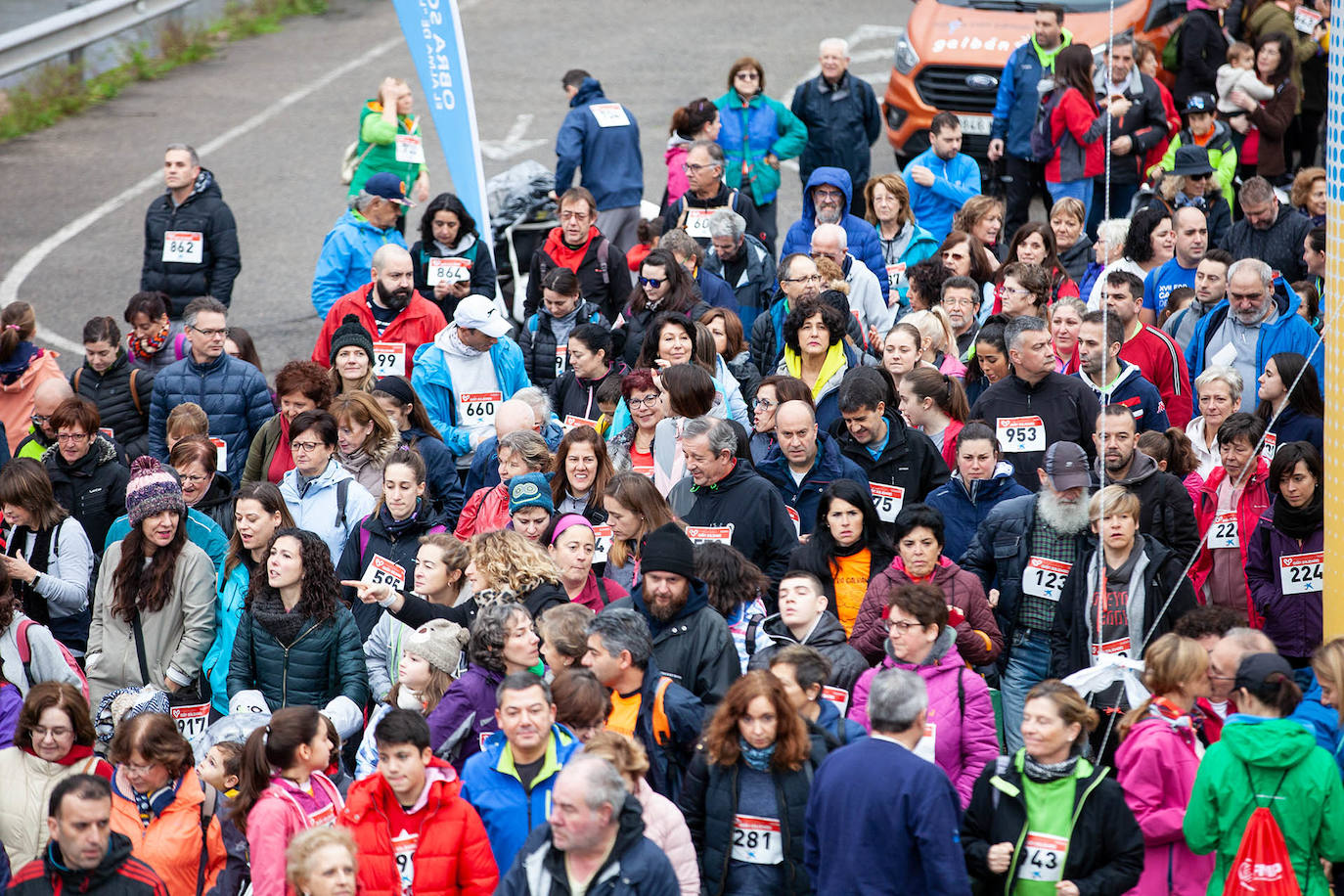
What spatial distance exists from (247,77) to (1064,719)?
57.7ft

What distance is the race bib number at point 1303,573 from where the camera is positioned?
785 centimetres

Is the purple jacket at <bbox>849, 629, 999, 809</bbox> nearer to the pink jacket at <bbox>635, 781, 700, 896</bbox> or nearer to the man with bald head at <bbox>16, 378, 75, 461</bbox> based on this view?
the pink jacket at <bbox>635, 781, 700, 896</bbox>

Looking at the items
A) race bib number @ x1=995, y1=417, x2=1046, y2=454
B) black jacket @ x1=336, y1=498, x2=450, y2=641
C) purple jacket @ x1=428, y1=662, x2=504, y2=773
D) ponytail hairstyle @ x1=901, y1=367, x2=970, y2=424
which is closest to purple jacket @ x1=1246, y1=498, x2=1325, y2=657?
race bib number @ x1=995, y1=417, x2=1046, y2=454

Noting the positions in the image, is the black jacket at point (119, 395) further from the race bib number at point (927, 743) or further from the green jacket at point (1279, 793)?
the green jacket at point (1279, 793)

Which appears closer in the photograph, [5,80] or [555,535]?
[555,535]

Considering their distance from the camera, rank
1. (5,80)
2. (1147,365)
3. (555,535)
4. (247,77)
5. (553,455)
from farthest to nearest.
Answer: (247,77) < (5,80) < (1147,365) < (553,455) < (555,535)

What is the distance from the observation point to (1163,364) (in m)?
9.95

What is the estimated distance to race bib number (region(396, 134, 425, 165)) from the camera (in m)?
13.9

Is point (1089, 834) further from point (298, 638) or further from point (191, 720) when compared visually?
point (191, 720)

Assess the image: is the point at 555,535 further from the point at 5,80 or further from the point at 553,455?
the point at 5,80

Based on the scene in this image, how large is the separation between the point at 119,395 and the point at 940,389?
4.92 meters

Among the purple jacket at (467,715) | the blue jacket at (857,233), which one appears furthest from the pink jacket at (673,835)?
the blue jacket at (857,233)

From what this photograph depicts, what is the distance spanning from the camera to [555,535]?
778 cm

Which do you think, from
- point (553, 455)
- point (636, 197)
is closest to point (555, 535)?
point (553, 455)
